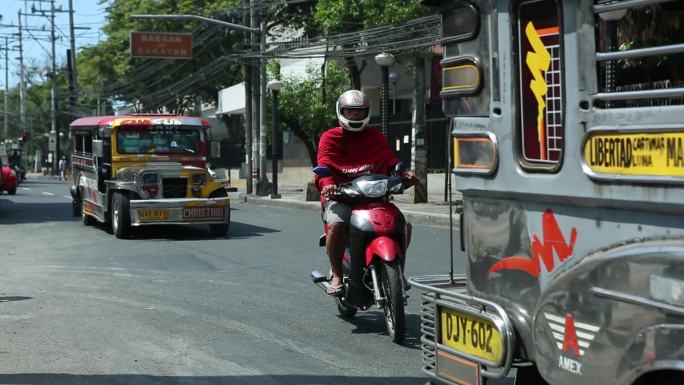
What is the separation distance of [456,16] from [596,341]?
1781mm

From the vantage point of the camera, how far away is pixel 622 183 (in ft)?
12.1

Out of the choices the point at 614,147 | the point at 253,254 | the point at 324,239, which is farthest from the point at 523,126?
the point at 253,254

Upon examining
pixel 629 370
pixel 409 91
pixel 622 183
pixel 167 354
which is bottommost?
pixel 167 354

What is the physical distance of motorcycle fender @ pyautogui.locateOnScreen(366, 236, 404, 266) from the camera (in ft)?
24.4

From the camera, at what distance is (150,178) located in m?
17.6

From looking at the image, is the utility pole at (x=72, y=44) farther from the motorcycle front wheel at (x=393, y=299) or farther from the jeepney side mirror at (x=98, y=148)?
the motorcycle front wheel at (x=393, y=299)

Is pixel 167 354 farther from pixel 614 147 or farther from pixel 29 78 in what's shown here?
pixel 29 78

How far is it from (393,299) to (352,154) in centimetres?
142

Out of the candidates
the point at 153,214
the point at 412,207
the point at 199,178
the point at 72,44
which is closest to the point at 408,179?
the point at 153,214

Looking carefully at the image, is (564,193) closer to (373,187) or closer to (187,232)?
(373,187)

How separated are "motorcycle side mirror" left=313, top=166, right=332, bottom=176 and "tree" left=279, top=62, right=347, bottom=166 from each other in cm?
2698

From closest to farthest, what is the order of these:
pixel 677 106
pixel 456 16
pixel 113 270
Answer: pixel 677 106
pixel 456 16
pixel 113 270

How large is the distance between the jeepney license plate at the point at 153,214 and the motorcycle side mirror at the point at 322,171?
970 centimetres

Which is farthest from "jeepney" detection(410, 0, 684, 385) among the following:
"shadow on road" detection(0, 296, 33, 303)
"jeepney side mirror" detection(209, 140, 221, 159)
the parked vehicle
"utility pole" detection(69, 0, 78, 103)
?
"utility pole" detection(69, 0, 78, 103)
